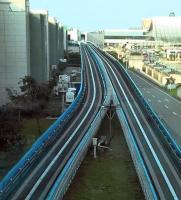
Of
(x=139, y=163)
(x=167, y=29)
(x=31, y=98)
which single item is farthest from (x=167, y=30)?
(x=139, y=163)

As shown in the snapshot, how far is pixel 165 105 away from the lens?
150 feet

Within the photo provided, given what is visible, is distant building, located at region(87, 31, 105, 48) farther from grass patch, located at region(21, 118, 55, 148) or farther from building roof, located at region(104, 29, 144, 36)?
grass patch, located at region(21, 118, 55, 148)

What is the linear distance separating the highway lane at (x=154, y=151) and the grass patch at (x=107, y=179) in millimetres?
943

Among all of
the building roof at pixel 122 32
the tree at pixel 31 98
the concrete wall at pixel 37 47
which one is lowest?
the tree at pixel 31 98

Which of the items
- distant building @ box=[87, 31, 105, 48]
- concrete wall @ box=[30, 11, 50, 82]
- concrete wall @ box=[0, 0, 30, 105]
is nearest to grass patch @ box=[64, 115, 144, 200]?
concrete wall @ box=[0, 0, 30, 105]

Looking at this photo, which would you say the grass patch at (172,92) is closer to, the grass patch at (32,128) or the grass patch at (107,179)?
the grass patch at (32,128)

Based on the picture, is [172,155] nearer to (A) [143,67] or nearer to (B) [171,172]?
→ (B) [171,172]

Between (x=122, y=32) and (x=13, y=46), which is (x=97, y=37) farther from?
(x=13, y=46)

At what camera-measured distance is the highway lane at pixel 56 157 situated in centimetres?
1830

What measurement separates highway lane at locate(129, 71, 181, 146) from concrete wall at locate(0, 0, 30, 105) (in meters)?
12.8

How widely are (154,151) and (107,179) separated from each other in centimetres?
440

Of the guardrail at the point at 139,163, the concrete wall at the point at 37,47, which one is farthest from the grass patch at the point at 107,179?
the concrete wall at the point at 37,47

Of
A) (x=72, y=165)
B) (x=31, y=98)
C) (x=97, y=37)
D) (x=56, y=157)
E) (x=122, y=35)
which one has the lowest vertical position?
(x=56, y=157)

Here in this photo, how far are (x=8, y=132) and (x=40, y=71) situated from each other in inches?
968
